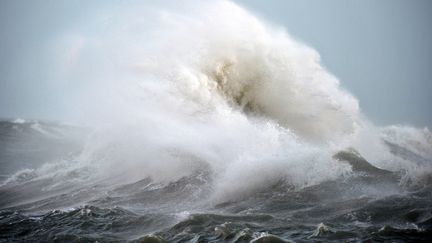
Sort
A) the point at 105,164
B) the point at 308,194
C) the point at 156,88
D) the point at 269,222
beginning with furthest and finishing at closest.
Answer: the point at 156,88, the point at 105,164, the point at 308,194, the point at 269,222

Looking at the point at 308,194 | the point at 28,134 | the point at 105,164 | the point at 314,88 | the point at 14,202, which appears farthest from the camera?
the point at 28,134

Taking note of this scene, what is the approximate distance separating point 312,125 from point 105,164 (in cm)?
1021

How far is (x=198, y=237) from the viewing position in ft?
21.5

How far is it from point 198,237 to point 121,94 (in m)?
12.4

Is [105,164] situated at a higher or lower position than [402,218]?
higher

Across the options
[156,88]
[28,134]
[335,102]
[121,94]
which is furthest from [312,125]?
[28,134]

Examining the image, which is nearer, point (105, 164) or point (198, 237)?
point (198, 237)

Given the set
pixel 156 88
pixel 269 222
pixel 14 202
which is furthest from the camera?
pixel 156 88

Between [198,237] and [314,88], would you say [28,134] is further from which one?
[198,237]

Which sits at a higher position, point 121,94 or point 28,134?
point 28,134

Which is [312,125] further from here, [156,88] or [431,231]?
[431,231]

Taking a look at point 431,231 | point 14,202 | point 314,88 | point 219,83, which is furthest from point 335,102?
point 14,202

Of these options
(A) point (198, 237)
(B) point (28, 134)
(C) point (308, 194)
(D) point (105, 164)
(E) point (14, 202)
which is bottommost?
(A) point (198, 237)

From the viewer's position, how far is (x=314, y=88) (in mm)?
18172
